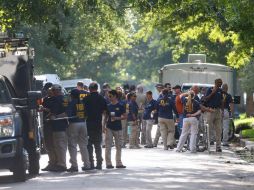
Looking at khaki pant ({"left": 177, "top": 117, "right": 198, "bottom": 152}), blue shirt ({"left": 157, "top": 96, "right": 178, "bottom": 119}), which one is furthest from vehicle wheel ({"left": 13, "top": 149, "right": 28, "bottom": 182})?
blue shirt ({"left": 157, "top": 96, "right": 178, "bottom": 119})

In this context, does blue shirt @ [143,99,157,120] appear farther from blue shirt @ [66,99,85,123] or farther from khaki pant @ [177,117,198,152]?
blue shirt @ [66,99,85,123]

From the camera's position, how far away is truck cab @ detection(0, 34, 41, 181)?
17.9m

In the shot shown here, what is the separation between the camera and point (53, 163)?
21250 mm

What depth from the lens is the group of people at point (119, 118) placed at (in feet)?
68.7

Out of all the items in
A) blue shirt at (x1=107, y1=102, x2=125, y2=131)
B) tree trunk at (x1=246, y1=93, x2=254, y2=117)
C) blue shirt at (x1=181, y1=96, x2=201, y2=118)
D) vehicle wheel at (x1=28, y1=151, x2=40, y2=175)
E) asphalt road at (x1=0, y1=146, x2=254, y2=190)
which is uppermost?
tree trunk at (x1=246, y1=93, x2=254, y2=117)

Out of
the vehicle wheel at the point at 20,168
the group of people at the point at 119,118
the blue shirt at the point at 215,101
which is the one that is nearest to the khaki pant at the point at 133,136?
the group of people at the point at 119,118

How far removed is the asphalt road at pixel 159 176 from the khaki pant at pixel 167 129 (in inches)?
120

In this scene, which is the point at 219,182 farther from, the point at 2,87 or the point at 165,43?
the point at 165,43

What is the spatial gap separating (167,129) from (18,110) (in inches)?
400

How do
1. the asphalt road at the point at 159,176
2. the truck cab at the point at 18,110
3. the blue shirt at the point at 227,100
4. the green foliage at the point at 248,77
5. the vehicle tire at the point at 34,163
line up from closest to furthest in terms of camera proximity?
the asphalt road at the point at 159,176 → the truck cab at the point at 18,110 → the vehicle tire at the point at 34,163 → the blue shirt at the point at 227,100 → the green foliage at the point at 248,77

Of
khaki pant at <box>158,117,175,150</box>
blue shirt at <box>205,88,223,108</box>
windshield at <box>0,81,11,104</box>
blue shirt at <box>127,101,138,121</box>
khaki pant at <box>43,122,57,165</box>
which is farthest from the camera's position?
blue shirt at <box>127,101,138,121</box>

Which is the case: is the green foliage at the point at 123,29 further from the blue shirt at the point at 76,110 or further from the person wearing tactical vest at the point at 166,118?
the blue shirt at the point at 76,110

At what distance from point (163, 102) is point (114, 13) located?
14287 millimetres

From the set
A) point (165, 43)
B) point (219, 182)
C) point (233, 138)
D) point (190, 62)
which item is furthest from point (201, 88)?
point (165, 43)
